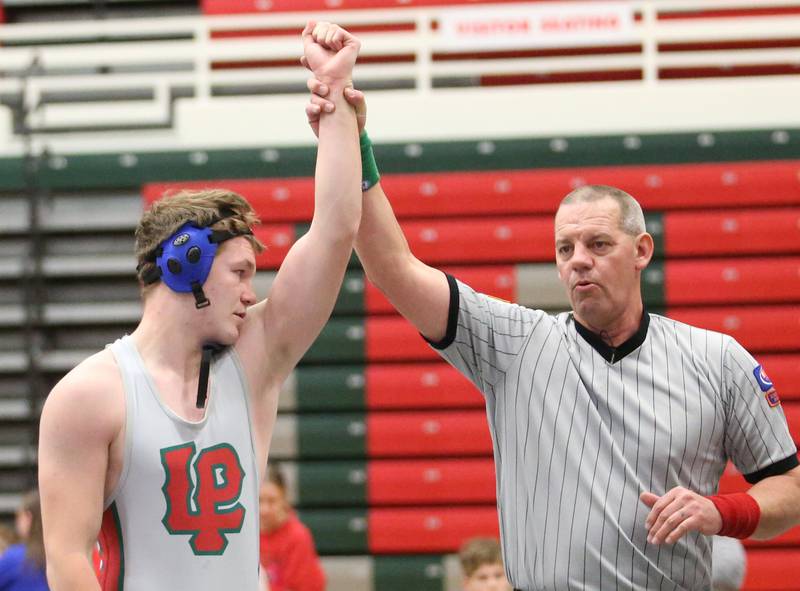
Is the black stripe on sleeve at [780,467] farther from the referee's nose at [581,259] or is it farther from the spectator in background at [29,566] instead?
the spectator in background at [29,566]

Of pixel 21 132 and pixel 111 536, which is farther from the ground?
pixel 21 132

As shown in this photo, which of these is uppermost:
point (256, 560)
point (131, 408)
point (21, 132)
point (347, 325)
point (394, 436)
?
point (21, 132)

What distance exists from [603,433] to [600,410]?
0.07 m

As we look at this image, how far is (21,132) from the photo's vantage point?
8305 millimetres

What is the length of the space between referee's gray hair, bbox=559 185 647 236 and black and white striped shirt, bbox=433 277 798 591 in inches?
9.9

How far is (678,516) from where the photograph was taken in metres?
2.51

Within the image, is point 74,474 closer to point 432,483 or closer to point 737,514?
point 737,514

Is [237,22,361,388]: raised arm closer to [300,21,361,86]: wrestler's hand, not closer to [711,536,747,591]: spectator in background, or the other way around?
[300,21,361,86]: wrestler's hand

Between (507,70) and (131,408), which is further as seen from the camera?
(507,70)

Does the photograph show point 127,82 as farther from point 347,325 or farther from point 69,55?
point 347,325

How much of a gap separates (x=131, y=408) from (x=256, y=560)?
427mm

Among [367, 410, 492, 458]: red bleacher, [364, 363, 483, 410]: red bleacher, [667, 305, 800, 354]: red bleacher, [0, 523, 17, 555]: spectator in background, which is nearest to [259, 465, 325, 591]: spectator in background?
[0, 523, 17, 555]: spectator in background

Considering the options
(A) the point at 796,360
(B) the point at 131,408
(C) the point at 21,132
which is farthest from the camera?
(C) the point at 21,132

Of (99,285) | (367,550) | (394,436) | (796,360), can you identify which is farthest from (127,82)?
(796,360)
